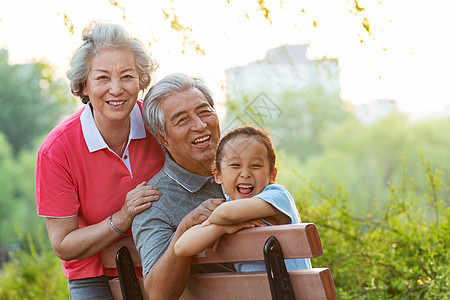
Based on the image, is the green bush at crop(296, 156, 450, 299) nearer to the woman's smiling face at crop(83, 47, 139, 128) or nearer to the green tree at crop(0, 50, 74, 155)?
the woman's smiling face at crop(83, 47, 139, 128)

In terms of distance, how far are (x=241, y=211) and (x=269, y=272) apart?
0.76 feet

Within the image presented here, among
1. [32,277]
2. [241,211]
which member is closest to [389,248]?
[241,211]

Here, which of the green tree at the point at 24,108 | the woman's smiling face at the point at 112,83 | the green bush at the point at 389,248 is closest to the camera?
the woman's smiling face at the point at 112,83

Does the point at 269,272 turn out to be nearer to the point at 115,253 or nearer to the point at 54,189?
the point at 115,253

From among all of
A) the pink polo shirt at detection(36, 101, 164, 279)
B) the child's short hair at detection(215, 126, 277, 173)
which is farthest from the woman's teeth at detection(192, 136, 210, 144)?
the pink polo shirt at detection(36, 101, 164, 279)

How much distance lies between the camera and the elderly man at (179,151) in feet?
8.20

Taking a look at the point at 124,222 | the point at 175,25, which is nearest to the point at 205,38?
the point at 175,25

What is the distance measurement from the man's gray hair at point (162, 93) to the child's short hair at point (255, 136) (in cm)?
39

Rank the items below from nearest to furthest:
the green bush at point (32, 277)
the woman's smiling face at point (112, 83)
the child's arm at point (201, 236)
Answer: the child's arm at point (201, 236)
the woman's smiling face at point (112, 83)
the green bush at point (32, 277)

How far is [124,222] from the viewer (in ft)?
8.50

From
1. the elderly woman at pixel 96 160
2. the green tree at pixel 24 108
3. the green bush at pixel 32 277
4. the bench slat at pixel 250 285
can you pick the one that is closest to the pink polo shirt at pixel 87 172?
the elderly woman at pixel 96 160

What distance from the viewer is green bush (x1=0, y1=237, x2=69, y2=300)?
6.83 metres

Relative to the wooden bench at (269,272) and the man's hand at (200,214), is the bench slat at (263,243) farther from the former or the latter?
the man's hand at (200,214)

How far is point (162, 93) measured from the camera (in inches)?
104
